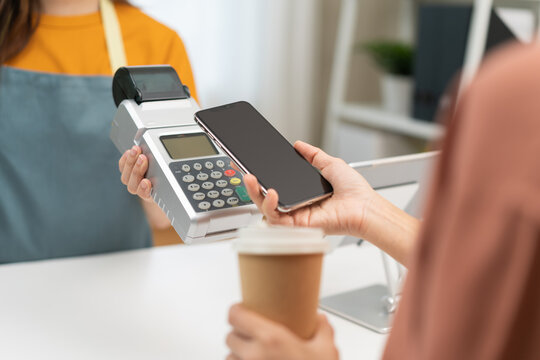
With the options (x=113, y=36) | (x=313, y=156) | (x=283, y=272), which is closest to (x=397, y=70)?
(x=113, y=36)

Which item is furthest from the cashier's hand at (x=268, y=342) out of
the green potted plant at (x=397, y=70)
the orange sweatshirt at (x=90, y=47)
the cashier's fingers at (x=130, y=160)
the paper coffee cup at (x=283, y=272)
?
the green potted plant at (x=397, y=70)

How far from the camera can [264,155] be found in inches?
29.1

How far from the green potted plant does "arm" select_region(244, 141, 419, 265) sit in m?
1.64

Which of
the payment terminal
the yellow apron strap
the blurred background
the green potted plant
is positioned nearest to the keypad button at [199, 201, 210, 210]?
the payment terminal

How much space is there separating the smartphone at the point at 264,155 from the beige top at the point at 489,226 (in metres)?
0.42

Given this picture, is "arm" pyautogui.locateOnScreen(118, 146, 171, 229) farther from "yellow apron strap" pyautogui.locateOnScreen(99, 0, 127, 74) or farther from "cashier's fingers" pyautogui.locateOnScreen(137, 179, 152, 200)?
"yellow apron strap" pyautogui.locateOnScreen(99, 0, 127, 74)

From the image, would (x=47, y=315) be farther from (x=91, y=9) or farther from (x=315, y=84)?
(x=315, y=84)

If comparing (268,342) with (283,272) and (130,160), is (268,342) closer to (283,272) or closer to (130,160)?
(283,272)

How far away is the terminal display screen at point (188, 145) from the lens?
2.46 ft

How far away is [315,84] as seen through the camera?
8.70 ft

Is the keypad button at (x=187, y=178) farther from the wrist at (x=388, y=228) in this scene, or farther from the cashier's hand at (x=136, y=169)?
the wrist at (x=388, y=228)

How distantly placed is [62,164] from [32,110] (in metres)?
0.11

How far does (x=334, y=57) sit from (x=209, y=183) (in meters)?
2.04

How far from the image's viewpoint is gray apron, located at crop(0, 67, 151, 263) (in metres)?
1.12
